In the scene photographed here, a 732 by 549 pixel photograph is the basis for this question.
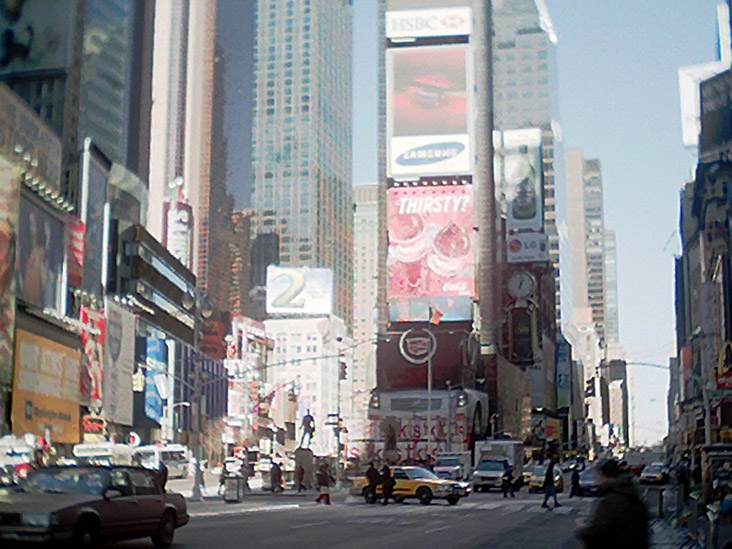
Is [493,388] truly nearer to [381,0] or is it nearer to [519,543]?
[381,0]

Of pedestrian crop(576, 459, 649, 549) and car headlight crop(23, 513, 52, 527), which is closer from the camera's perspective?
pedestrian crop(576, 459, 649, 549)

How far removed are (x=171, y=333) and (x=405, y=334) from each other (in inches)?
1190

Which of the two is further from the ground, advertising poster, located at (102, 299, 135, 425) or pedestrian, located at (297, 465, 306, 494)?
advertising poster, located at (102, 299, 135, 425)

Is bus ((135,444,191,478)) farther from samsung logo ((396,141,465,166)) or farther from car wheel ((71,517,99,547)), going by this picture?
car wheel ((71,517,99,547))

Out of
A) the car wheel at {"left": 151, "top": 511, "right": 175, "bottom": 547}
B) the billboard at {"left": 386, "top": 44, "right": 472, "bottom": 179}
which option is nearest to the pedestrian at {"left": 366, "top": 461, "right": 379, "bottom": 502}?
the car wheel at {"left": 151, "top": 511, "right": 175, "bottom": 547}

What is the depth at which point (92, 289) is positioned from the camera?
10206 cm

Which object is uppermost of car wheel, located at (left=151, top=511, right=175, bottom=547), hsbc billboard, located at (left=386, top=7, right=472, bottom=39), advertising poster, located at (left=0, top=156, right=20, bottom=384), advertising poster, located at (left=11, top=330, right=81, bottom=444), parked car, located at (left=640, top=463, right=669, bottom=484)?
hsbc billboard, located at (left=386, top=7, right=472, bottom=39)

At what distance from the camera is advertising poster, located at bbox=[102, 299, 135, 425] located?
100688 millimetres

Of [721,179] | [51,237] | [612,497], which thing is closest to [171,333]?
[51,237]

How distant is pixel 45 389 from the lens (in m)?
78.7

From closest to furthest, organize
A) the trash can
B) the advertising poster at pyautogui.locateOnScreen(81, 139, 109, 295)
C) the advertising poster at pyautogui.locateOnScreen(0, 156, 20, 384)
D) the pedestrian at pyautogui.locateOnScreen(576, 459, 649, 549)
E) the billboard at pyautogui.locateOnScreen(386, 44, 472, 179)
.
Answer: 1. the pedestrian at pyautogui.locateOnScreen(576, 459, 649, 549)
2. the trash can
3. the advertising poster at pyautogui.locateOnScreen(0, 156, 20, 384)
4. the advertising poster at pyautogui.locateOnScreen(81, 139, 109, 295)
5. the billboard at pyautogui.locateOnScreen(386, 44, 472, 179)

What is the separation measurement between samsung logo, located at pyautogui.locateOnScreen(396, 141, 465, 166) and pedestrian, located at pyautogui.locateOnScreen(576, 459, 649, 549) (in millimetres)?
138104

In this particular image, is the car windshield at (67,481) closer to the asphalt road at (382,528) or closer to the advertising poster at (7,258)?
the asphalt road at (382,528)

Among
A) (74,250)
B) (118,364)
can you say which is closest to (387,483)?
(74,250)
